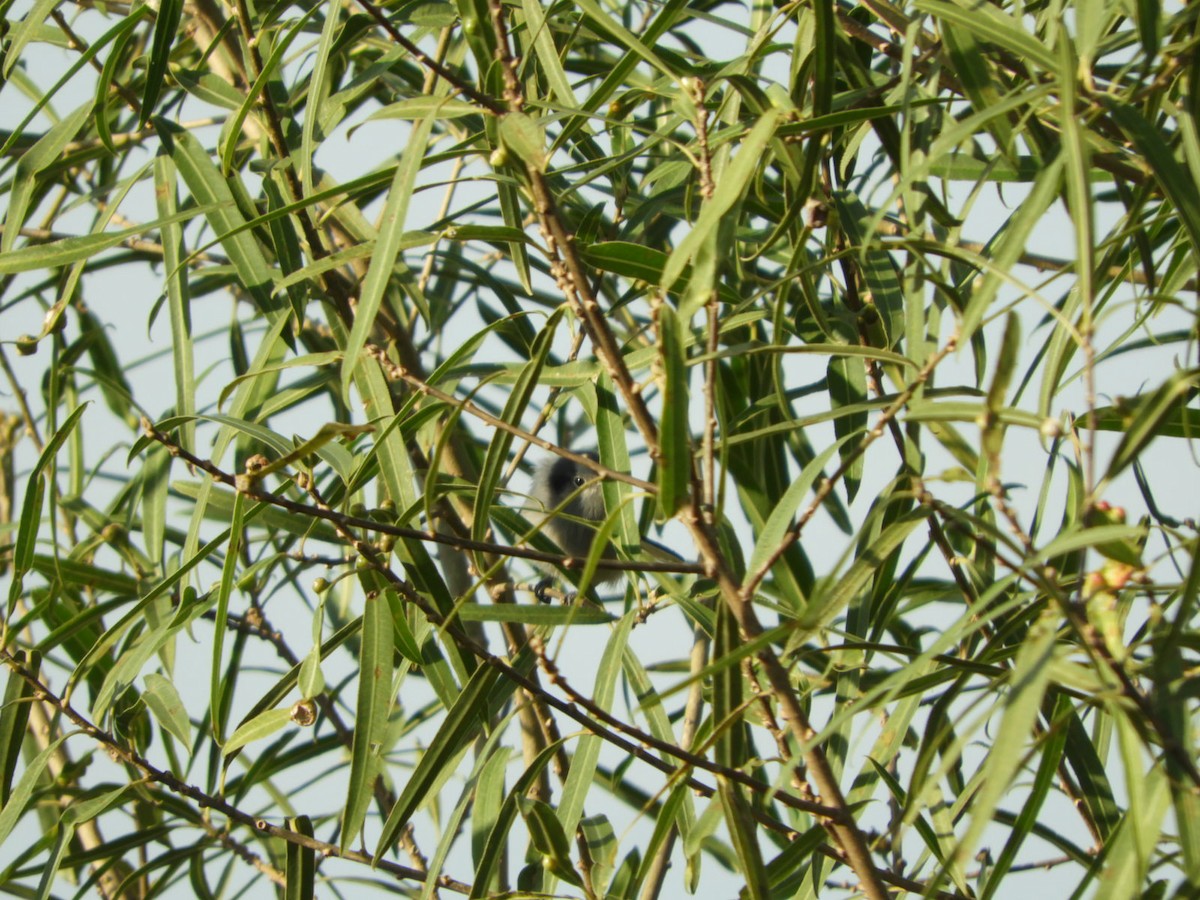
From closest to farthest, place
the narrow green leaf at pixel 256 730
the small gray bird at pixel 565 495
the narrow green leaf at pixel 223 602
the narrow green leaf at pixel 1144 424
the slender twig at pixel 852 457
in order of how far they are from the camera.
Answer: the narrow green leaf at pixel 1144 424 → the slender twig at pixel 852 457 → the narrow green leaf at pixel 223 602 → the narrow green leaf at pixel 256 730 → the small gray bird at pixel 565 495

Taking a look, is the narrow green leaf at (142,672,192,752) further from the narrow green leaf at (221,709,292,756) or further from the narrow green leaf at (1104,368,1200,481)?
the narrow green leaf at (1104,368,1200,481)

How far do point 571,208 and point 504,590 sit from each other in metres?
0.54

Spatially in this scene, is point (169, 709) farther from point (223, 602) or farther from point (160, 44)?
point (160, 44)

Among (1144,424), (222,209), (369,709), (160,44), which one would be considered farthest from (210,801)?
(1144,424)

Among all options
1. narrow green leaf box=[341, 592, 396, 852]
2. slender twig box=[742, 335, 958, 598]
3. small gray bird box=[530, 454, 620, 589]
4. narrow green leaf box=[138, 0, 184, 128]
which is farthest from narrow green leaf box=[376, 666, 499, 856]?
small gray bird box=[530, 454, 620, 589]

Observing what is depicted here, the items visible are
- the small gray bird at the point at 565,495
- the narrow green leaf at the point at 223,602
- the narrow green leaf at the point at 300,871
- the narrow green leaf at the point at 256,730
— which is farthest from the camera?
the small gray bird at the point at 565,495

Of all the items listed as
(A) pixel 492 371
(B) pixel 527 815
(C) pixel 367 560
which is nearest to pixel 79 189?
(A) pixel 492 371

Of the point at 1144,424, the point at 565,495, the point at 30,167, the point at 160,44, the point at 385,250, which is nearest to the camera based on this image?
the point at 1144,424

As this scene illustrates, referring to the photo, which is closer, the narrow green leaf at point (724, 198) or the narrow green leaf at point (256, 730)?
the narrow green leaf at point (724, 198)

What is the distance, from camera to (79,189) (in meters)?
2.23

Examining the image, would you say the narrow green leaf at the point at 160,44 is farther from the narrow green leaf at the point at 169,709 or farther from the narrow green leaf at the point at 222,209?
the narrow green leaf at the point at 169,709

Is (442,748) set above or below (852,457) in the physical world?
below

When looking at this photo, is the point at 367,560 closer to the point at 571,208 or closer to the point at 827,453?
the point at 827,453

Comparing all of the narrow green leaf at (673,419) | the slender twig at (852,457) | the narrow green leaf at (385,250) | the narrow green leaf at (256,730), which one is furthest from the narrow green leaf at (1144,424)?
the narrow green leaf at (256,730)
